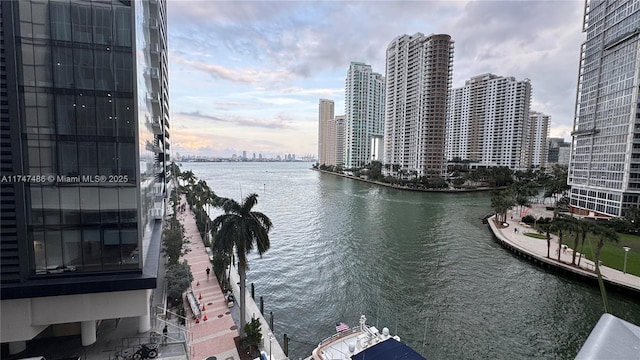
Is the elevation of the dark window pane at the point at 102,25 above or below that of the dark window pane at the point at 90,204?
above

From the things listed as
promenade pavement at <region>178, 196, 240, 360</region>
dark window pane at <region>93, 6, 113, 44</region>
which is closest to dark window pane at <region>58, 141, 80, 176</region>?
dark window pane at <region>93, 6, 113, 44</region>

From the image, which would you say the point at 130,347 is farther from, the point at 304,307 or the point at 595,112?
the point at 595,112

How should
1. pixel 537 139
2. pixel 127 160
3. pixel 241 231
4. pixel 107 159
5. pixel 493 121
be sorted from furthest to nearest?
pixel 537 139, pixel 493 121, pixel 241 231, pixel 127 160, pixel 107 159

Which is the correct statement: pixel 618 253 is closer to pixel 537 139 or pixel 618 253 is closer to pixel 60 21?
pixel 60 21

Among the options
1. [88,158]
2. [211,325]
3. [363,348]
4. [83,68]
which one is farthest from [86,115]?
[363,348]

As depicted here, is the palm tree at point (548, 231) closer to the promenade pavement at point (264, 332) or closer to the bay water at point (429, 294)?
the bay water at point (429, 294)

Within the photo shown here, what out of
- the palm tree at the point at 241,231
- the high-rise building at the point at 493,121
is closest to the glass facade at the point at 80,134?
the palm tree at the point at 241,231

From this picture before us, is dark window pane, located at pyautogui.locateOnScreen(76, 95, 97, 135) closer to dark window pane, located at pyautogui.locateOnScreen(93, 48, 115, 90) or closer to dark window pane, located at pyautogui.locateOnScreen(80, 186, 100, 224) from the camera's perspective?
dark window pane, located at pyautogui.locateOnScreen(93, 48, 115, 90)
